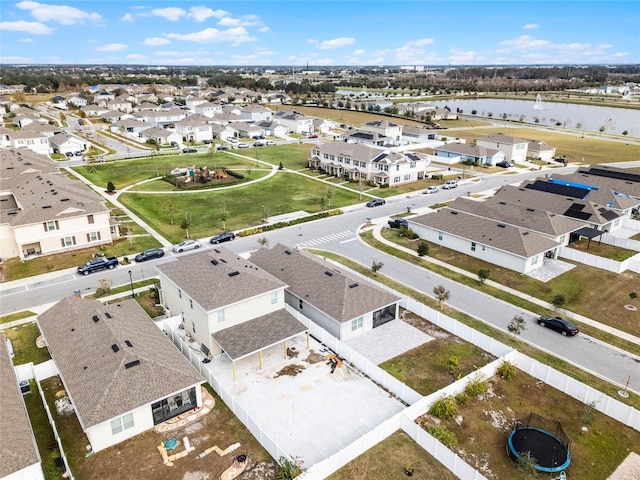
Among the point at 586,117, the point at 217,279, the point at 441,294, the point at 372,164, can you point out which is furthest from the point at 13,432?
the point at 586,117

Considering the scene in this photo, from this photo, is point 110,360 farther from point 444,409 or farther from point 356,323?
point 444,409

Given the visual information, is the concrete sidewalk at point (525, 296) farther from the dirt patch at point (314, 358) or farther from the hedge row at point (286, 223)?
the dirt patch at point (314, 358)

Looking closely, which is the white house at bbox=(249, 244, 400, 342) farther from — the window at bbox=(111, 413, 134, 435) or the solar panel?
the solar panel

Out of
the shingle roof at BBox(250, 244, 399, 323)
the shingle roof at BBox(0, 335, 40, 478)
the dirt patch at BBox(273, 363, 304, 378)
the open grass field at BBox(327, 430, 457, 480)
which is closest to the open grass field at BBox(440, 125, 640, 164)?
the shingle roof at BBox(250, 244, 399, 323)

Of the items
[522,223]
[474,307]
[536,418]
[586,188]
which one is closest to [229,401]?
[536,418]

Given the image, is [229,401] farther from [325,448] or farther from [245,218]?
[245,218]
